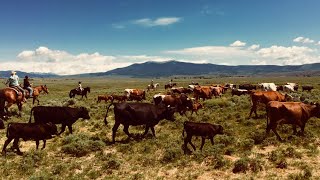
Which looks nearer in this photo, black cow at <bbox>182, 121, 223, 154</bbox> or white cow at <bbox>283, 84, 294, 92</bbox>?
black cow at <bbox>182, 121, 223, 154</bbox>

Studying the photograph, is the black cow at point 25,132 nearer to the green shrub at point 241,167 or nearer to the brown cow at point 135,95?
the green shrub at point 241,167

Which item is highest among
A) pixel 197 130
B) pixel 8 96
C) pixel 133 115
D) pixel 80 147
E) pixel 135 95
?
pixel 8 96

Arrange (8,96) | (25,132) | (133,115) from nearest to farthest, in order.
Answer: (25,132) < (133,115) < (8,96)

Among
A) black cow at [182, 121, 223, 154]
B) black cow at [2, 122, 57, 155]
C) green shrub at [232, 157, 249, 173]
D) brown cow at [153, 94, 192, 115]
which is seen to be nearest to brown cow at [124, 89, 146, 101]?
brown cow at [153, 94, 192, 115]

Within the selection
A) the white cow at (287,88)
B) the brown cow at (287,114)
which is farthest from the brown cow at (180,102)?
the white cow at (287,88)

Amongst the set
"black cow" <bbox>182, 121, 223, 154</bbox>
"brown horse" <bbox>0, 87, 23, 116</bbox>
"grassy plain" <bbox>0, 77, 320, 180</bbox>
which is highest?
"brown horse" <bbox>0, 87, 23, 116</bbox>

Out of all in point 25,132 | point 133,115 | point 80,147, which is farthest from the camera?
point 133,115

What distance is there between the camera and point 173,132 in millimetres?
19281

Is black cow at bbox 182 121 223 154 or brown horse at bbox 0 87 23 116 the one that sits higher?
brown horse at bbox 0 87 23 116

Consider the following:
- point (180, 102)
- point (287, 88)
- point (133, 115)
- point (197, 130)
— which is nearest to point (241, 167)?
point (197, 130)

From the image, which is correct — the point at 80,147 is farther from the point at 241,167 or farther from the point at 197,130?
the point at 241,167

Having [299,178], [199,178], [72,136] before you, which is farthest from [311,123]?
[72,136]

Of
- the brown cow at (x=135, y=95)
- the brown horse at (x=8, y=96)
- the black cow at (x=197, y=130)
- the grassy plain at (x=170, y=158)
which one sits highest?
the brown horse at (x=8, y=96)

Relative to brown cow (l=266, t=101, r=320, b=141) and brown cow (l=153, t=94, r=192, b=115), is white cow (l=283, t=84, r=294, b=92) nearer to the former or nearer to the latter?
brown cow (l=153, t=94, r=192, b=115)
